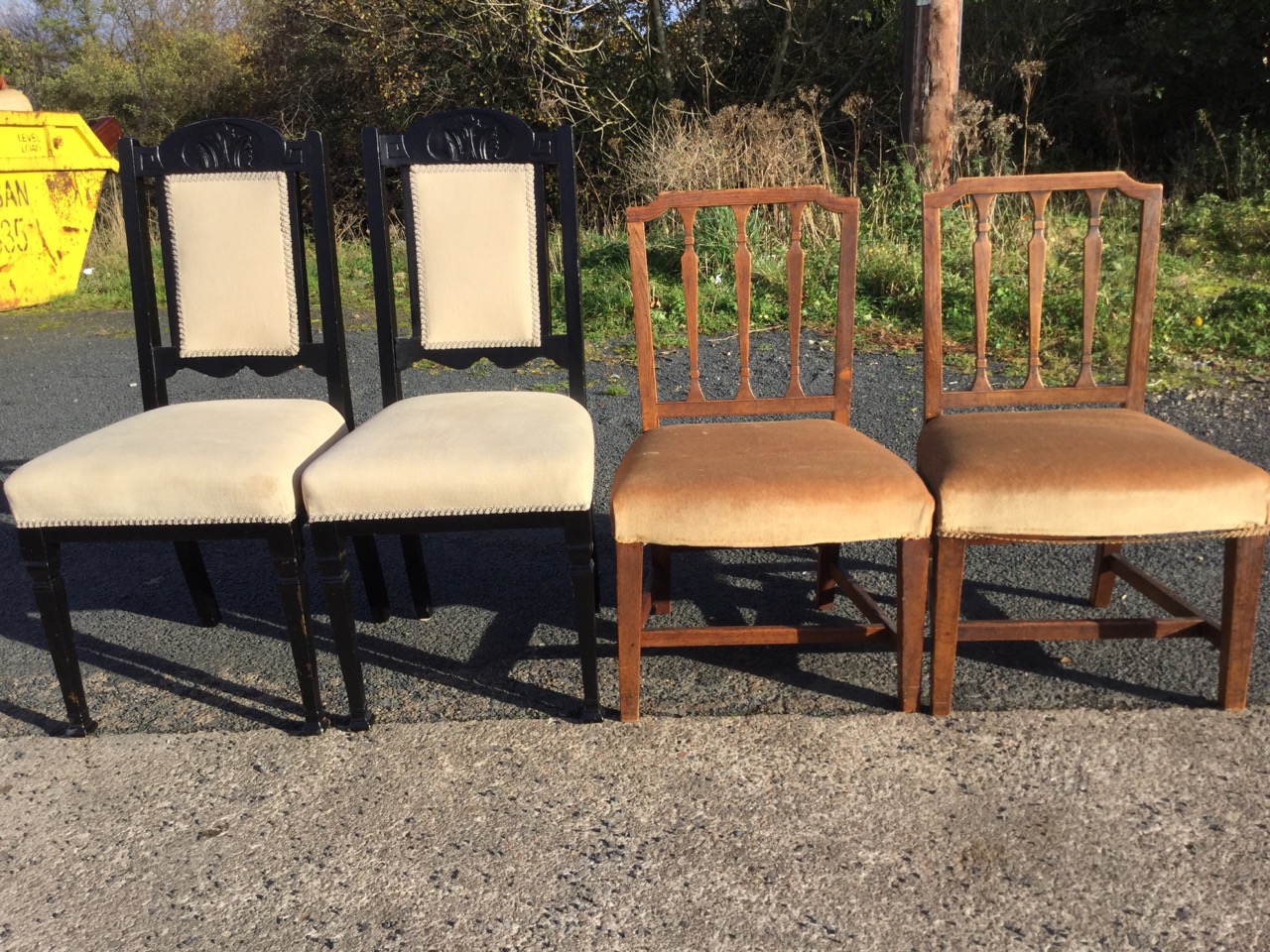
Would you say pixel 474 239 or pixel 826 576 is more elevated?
pixel 474 239

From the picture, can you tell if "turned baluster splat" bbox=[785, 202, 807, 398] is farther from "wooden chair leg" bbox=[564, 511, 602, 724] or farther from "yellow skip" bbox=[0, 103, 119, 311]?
"yellow skip" bbox=[0, 103, 119, 311]

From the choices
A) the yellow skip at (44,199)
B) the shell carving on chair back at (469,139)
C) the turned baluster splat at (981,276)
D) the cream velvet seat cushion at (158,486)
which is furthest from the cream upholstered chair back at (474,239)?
the yellow skip at (44,199)

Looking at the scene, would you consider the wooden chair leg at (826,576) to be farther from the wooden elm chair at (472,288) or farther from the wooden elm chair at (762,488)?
the wooden elm chair at (472,288)

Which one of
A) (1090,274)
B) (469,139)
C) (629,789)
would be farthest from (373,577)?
(1090,274)

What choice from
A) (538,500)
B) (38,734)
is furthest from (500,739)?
(38,734)

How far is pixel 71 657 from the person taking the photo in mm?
2463

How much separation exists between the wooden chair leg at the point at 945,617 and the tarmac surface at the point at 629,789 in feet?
0.28

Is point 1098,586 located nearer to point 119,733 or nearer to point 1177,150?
point 119,733

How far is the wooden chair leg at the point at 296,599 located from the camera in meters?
2.37

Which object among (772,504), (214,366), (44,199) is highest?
(44,199)

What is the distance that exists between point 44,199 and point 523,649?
25.2 feet

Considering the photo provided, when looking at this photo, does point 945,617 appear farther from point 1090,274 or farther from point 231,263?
point 231,263

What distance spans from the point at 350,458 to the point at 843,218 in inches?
55.0

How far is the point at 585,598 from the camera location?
2408 mm
